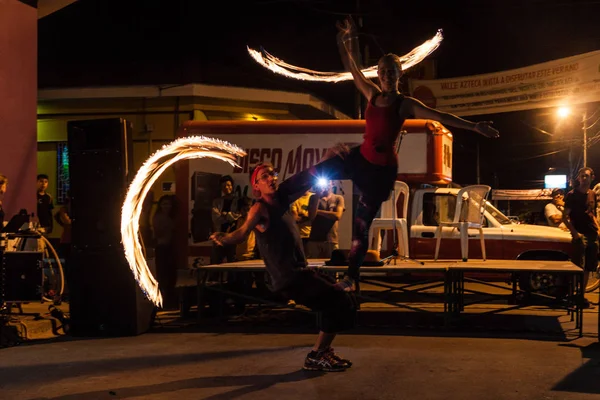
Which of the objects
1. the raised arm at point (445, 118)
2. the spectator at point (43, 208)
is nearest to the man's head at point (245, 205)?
the spectator at point (43, 208)

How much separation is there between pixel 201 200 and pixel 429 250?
411 centimetres

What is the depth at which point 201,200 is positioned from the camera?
13.8 meters

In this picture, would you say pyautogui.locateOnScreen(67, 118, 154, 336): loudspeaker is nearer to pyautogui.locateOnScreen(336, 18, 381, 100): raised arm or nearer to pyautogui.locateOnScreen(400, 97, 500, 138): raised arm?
pyautogui.locateOnScreen(336, 18, 381, 100): raised arm

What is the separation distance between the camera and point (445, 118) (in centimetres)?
626

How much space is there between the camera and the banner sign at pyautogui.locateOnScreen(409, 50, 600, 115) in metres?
18.9

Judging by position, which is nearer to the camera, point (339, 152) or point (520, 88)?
point (339, 152)

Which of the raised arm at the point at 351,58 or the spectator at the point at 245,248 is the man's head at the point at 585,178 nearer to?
the spectator at the point at 245,248

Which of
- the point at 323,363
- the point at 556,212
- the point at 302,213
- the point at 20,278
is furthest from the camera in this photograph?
the point at 556,212

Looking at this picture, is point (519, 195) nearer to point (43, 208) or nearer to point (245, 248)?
point (245, 248)

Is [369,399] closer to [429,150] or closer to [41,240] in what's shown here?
[41,240]

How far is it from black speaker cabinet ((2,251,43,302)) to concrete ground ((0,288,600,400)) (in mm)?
599

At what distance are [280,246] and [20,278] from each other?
13.2 feet

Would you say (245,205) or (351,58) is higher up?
(351,58)

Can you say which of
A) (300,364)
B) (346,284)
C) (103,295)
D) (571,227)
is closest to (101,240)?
(103,295)
